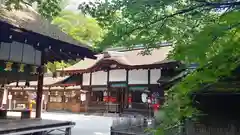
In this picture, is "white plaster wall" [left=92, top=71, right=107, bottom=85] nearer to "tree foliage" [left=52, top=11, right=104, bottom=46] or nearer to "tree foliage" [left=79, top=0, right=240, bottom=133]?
"tree foliage" [left=52, top=11, right=104, bottom=46]

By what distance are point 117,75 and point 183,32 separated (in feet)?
61.3

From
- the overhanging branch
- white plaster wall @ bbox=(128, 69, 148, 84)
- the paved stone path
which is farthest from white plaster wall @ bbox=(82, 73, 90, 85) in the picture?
the overhanging branch

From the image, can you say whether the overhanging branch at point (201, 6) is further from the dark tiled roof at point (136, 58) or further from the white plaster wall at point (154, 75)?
the white plaster wall at point (154, 75)

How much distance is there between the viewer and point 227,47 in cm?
238

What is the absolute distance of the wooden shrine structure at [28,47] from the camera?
21.3ft

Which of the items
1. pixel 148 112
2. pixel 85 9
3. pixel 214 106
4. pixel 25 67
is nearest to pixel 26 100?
pixel 148 112

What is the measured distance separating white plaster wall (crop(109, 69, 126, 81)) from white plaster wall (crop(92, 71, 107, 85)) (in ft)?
2.28

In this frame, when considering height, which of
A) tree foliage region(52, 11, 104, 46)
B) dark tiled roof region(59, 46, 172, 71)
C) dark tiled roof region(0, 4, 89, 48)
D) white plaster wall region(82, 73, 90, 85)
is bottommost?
white plaster wall region(82, 73, 90, 85)

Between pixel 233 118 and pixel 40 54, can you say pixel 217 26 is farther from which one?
pixel 40 54

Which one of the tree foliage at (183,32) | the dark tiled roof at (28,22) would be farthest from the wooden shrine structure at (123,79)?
the tree foliage at (183,32)

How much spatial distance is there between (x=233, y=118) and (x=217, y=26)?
5.46 m

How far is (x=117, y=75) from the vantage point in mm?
22156

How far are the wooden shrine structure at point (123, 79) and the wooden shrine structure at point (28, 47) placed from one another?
33.9 feet

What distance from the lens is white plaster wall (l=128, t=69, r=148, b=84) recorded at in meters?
20.3
